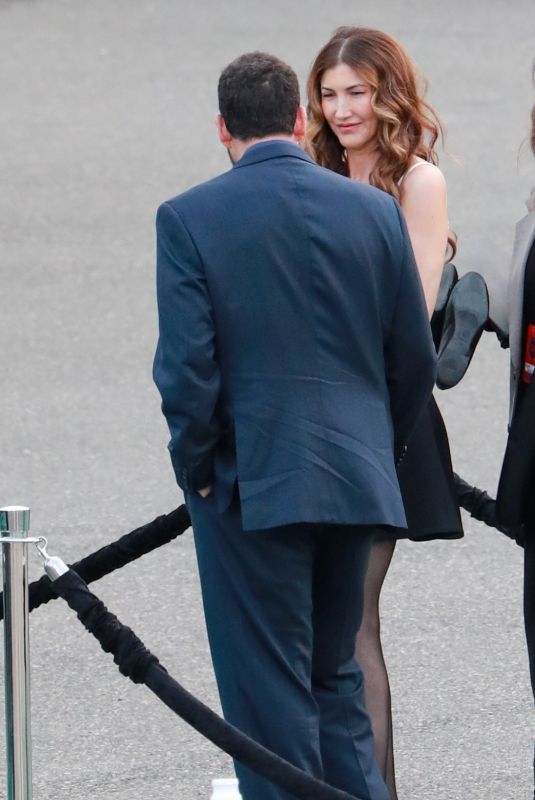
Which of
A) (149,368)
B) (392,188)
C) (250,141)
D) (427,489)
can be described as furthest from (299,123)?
(149,368)

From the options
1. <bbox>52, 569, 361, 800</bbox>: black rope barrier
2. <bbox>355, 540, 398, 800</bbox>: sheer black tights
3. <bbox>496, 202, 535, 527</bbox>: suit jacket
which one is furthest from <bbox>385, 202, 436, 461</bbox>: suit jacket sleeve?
<bbox>52, 569, 361, 800</bbox>: black rope barrier

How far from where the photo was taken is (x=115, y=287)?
7.96 metres

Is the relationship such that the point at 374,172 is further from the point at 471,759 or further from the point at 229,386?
the point at 471,759

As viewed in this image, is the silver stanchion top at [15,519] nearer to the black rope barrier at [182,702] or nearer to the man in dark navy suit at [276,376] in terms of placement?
the black rope barrier at [182,702]

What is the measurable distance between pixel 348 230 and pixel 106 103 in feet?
26.3

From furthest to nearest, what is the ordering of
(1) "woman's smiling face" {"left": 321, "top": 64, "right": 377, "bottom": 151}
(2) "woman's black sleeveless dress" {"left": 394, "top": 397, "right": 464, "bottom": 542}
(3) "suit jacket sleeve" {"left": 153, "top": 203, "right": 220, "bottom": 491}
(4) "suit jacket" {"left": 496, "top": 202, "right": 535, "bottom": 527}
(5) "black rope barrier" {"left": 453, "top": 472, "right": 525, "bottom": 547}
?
(5) "black rope barrier" {"left": 453, "top": 472, "right": 525, "bottom": 547} < (1) "woman's smiling face" {"left": 321, "top": 64, "right": 377, "bottom": 151} < (2) "woman's black sleeveless dress" {"left": 394, "top": 397, "right": 464, "bottom": 542} < (4) "suit jacket" {"left": 496, "top": 202, "right": 535, "bottom": 527} < (3) "suit jacket sleeve" {"left": 153, "top": 203, "right": 220, "bottom": 491}

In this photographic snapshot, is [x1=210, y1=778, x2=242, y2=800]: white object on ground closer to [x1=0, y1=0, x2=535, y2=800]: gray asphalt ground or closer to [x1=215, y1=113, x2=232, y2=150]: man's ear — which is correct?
[x1=0, y1=0, x2=535, y2=800]: gray asphalt ground

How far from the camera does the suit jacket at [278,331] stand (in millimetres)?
2994

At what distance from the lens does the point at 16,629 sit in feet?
10.5

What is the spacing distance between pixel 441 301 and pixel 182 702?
1.25m

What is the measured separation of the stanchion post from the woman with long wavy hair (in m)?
0.87

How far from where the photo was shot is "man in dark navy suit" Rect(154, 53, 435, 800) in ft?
9.84

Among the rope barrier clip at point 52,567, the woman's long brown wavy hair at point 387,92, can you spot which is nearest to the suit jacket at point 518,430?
the woman's long brown wavy hair at point 387,92

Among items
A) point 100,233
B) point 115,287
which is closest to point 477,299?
point 115,287
